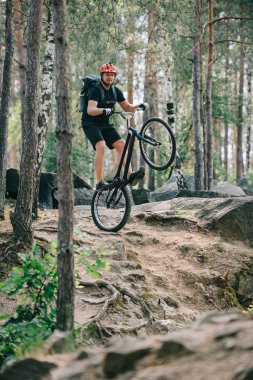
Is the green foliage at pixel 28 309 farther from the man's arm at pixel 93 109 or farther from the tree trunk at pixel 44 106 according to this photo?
the tree trunk at pixel 44 106

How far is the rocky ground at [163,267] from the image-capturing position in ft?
22.3

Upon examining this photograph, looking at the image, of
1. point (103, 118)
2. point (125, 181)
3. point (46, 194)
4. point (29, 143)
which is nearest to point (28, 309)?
point (29, 143)

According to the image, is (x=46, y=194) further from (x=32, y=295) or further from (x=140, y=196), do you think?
(x=32, y=295)

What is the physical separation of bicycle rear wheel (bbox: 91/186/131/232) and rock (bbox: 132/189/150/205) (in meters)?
5.67

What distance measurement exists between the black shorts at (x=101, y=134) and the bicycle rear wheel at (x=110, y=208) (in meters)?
0.78

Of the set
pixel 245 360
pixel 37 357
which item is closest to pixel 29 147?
pixel 37 357

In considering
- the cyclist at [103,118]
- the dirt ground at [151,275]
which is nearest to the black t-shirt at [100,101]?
the cyclist at [103,118]

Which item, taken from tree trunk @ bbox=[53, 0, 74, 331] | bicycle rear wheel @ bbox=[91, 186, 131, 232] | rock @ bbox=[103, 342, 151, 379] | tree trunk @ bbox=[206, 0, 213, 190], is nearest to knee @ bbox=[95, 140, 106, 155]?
bicycle rear wheel @ bbox=[91, 186, 131, 232]

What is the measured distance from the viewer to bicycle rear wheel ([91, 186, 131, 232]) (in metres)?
8.59

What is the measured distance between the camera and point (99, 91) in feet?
27.0

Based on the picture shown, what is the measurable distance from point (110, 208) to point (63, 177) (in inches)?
174

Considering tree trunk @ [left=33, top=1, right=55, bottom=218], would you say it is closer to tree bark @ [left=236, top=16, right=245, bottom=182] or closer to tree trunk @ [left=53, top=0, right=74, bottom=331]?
tree trunk @ [left=53, top=0, right=74, bottom=331]

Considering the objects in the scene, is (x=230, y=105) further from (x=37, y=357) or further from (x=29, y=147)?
(x=37, y=357)

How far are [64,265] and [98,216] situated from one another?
189 inches
